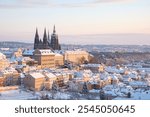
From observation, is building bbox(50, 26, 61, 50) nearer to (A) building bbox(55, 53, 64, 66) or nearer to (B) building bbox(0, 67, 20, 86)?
(A) building bbox(55, 53, 64, 66)

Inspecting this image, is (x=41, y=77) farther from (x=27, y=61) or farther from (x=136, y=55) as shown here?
(x=136, y=55)

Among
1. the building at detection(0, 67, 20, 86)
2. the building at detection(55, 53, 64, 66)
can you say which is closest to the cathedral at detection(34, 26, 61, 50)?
the building at detection(55, 53, 64, 66)

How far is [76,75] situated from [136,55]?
1285 centimetres

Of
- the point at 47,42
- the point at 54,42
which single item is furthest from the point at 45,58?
the point at 54,42

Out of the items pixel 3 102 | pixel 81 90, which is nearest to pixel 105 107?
pixel 3 102

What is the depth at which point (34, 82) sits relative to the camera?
802 centimetres

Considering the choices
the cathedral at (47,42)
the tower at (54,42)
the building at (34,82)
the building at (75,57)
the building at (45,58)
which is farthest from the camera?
the building at (75,57)

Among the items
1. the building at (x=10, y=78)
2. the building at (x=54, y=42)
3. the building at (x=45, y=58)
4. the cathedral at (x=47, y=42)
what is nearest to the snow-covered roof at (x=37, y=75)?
the building at (x=10, y=78)

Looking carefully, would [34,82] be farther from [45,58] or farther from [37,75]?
[45,58]

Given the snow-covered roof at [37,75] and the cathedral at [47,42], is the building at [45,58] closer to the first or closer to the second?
the cathedral at [47,42]

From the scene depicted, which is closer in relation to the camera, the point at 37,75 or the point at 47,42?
the point at 37,75

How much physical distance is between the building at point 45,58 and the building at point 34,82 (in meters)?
3.85

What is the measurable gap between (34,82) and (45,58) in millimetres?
4405

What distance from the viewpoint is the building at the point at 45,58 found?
12320mm
